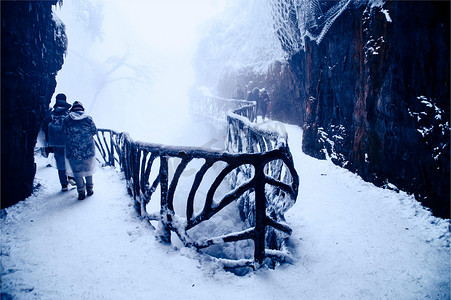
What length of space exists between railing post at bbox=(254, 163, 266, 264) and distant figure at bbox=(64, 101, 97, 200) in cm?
304

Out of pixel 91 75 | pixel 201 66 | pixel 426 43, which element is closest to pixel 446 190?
pixel 426 43

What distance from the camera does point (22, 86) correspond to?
3529 millimetres

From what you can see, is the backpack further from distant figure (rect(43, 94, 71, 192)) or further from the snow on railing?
the snow on railing

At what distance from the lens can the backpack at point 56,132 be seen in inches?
146

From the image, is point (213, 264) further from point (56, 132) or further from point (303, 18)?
point (303, 18)

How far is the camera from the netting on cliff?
5.28 meters

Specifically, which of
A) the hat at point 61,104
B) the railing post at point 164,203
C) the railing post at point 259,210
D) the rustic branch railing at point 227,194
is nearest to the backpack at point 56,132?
the hat at point 61,104

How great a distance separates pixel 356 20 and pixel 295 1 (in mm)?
2999

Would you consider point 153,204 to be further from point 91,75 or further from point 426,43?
point 91,75

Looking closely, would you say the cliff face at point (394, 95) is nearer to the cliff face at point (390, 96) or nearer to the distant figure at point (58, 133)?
the cliff face at point (390, 96)

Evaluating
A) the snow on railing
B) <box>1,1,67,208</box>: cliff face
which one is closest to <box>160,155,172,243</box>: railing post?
A: <box>1,1,67,208</box>: cliff face

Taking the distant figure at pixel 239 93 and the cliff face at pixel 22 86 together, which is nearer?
the cliff face at pixel 22 86

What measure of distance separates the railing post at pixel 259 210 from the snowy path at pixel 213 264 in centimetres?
17

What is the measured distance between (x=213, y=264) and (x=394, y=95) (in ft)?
12.1
